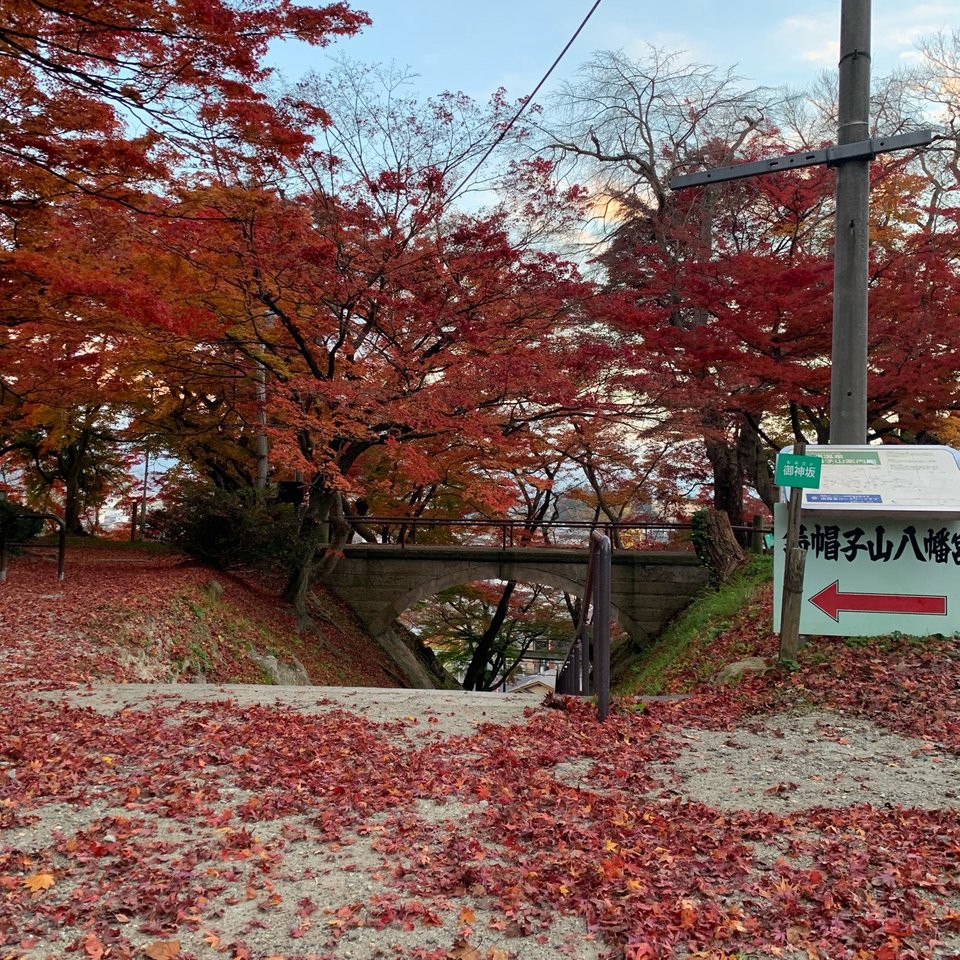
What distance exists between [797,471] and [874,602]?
1.41 metres

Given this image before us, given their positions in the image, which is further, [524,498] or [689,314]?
[524,498]

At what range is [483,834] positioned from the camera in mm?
3684

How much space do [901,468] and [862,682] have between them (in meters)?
1.87

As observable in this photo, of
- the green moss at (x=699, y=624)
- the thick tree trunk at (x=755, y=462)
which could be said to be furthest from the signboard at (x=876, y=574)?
the thick tree trunk at (x=755, y=462)

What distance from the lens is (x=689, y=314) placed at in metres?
15.3

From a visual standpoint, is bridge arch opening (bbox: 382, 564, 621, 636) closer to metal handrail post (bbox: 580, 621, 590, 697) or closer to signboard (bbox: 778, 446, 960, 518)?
metal handrail post (bbox: 580, 621, 590, 697)

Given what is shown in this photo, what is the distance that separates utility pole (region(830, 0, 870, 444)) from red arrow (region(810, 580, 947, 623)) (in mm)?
1440

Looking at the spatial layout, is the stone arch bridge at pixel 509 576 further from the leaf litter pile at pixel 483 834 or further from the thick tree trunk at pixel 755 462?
the leaf litter pile at pixel 483 834

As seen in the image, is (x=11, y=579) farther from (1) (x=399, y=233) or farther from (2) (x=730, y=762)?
(2) (x=730, y=762)

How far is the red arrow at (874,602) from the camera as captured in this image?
686 cm

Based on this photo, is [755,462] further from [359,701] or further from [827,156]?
[359,701]

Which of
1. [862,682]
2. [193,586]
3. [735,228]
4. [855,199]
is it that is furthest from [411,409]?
[735,228]

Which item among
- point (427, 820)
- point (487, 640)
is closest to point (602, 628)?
point (427, 820)

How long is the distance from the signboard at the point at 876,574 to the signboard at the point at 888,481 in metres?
0.18
